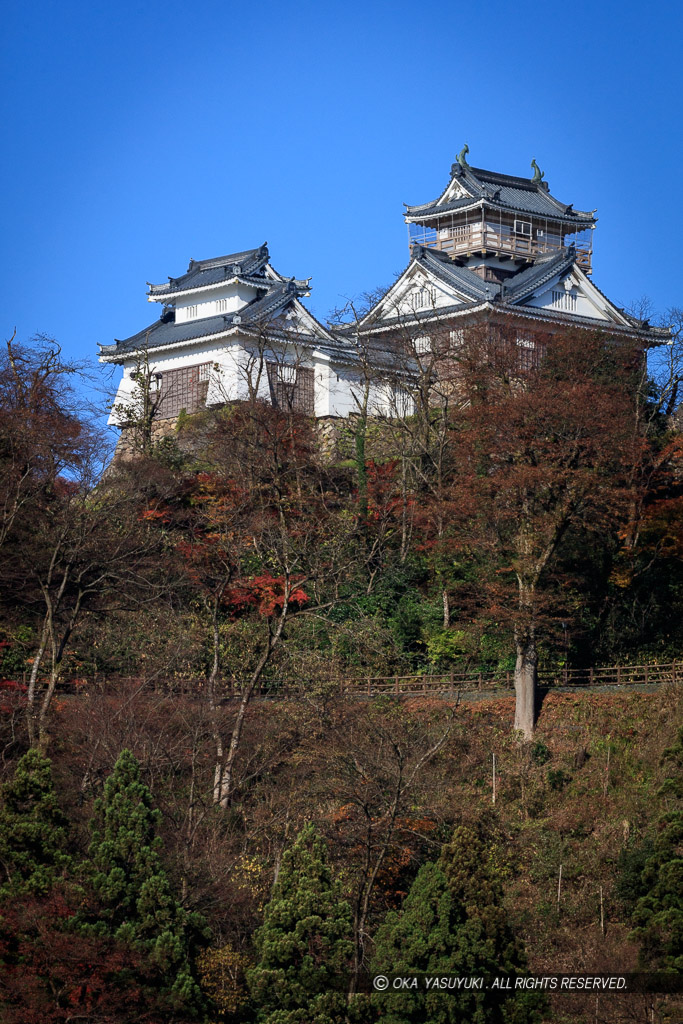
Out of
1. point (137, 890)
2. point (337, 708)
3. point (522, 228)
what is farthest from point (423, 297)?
point (137, 890)

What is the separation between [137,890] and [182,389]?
2230 centimetres

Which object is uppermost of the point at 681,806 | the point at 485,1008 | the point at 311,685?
the point at 311,685

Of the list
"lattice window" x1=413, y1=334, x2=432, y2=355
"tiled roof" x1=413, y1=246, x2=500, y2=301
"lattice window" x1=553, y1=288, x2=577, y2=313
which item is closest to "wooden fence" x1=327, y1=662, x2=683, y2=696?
"lattice window" x1=413, y1=334, x2=432, y2=355

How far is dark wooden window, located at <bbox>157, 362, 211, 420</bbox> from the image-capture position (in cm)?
3684

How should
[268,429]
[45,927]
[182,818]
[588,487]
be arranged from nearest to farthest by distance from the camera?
1. [45,927]
2. [182,818]
3. [588,487]
4. [268,429]

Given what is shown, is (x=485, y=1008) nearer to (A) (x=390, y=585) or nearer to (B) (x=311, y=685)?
(B) (x=311, y=685)

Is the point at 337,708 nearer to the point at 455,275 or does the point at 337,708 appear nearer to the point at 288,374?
the point at 288,374

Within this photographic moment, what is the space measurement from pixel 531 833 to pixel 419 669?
5.52 m

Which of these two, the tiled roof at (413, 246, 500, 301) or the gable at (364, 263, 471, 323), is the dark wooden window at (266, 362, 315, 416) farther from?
the tiled roof at (413, 246, 500, 301)

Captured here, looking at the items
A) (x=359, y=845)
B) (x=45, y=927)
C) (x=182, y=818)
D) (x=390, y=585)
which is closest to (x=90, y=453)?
(x=390, y=585)

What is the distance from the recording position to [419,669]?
87.1 feet

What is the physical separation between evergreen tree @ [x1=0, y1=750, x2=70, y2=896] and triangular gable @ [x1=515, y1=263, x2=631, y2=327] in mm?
25471

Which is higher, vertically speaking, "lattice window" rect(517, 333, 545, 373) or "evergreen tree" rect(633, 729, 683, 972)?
"lattice window" rect(517, 333, 545, 373)

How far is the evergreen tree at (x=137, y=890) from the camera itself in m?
16.4
